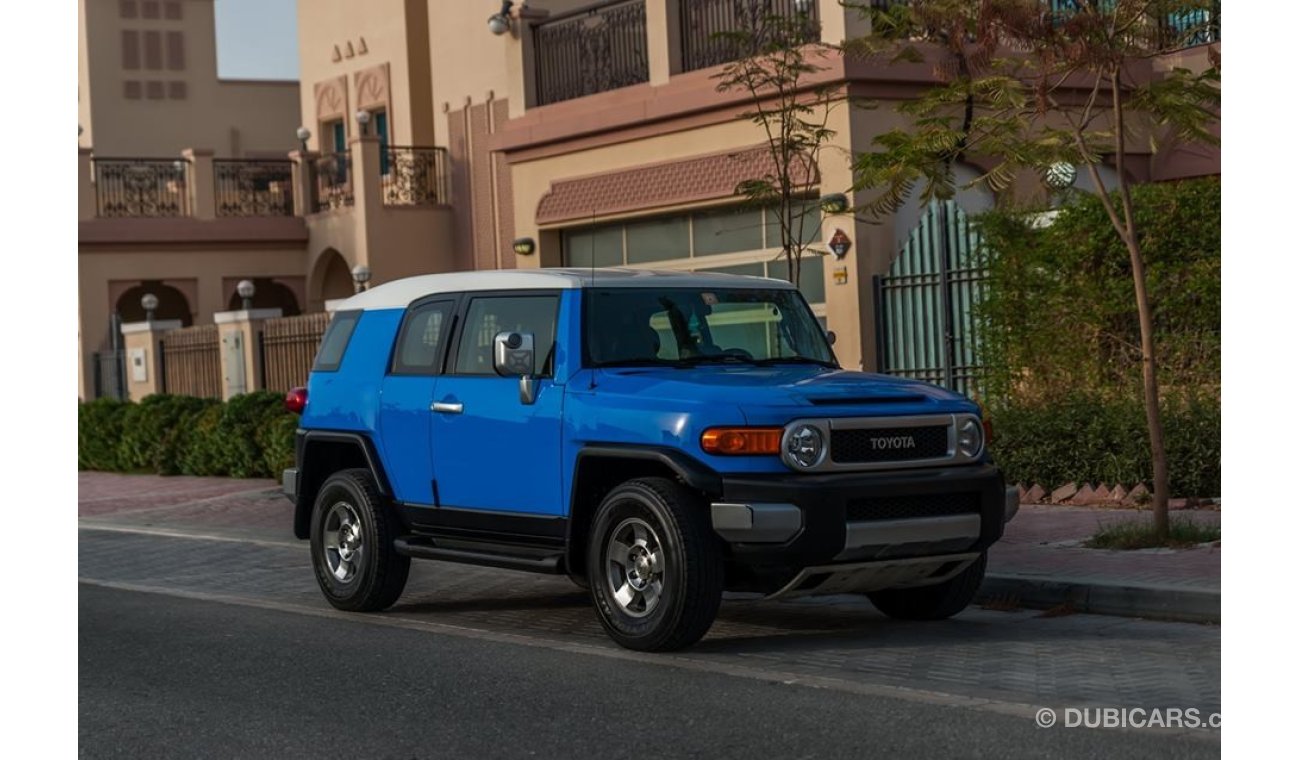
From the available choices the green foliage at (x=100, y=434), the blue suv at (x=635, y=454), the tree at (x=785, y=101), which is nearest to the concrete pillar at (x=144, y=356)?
the green foliage at (x=100, y=434)

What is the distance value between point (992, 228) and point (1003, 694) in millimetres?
10171

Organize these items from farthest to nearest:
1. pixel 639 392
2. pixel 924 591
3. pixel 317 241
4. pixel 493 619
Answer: pixel 317 241 → pixel 493 619 → pixel 924 591 → pixel 639 392

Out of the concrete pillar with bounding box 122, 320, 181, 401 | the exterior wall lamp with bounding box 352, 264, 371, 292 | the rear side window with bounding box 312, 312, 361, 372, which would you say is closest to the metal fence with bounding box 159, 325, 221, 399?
the concrete pillar with bounding box 122, 320, 181, 401

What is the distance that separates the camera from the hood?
30.7 ft

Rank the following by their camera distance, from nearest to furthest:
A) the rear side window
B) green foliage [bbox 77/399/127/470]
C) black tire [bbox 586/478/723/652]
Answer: black tire [bbox 586/478/723/652], the rear side window, green foliage [bbox 77/399/127/470]

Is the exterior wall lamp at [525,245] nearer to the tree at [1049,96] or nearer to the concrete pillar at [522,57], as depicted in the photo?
the concrete pillar at [522,57]

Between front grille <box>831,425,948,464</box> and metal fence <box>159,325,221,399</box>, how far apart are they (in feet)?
58.0

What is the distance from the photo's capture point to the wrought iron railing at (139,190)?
32031 mm

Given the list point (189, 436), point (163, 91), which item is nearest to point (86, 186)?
point (189, 436)

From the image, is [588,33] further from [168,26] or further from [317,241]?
[168,26]

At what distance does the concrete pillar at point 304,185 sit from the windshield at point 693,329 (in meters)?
22.0

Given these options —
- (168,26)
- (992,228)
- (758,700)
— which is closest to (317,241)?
(168,26)

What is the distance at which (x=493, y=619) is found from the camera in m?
11.2

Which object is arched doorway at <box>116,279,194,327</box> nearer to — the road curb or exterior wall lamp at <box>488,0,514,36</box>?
exterior wall lamp at <box>488,0,514,36</box>
